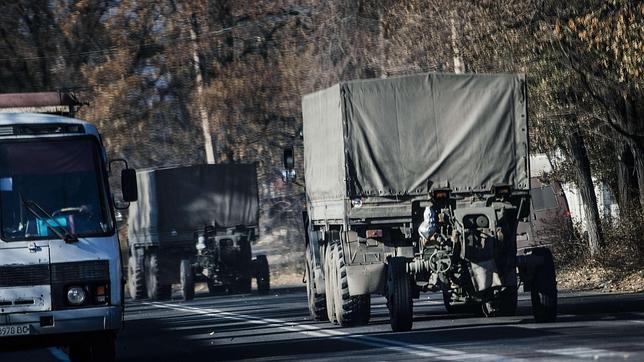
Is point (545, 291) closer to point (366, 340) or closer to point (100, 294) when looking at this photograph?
point (366, 340)

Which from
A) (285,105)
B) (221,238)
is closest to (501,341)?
(221,238)

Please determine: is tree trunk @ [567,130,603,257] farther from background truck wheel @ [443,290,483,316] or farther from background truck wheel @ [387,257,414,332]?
background truck wheel @ [387,257,414,332]

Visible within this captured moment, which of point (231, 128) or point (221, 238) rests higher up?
point (231, 128)

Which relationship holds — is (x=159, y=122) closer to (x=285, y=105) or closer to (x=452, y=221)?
(x=285, y=105)

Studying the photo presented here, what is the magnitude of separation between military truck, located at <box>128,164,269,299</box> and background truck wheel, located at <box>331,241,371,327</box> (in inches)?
678

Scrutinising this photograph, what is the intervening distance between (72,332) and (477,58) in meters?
14.7

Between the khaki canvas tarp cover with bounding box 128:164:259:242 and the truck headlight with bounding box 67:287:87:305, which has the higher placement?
the khaki canvas tarp cover with bounding box 128:164:259:242

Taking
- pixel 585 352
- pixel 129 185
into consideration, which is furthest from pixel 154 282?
pixel 585 352

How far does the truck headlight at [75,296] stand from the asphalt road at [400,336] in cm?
214

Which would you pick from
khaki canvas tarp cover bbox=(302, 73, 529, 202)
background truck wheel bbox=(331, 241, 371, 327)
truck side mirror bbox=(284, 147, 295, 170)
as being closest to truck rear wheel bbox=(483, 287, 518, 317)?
khaki canvas tarp cover bbox=(302, 73, 529, 202)

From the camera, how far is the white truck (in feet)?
47.5

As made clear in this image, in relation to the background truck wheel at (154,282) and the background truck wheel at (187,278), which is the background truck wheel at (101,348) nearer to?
the background truck wheel at (187,278)

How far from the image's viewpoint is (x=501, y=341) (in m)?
16.0

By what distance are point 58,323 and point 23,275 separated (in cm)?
56
